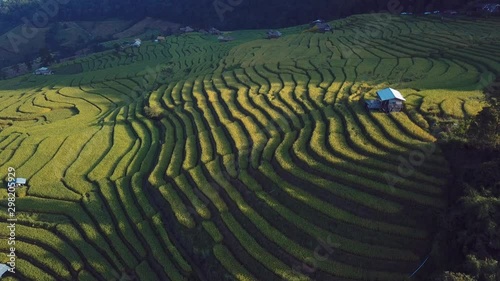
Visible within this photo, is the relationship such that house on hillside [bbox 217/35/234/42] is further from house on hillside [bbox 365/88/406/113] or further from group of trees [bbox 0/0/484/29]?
house on hillside [bbox 365/88/406/113]

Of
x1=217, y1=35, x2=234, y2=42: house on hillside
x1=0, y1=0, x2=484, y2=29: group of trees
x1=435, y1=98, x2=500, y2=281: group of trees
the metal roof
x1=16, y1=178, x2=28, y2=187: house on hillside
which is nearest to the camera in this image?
x1=435, y1=98, x2=500, y2=281: group of trees

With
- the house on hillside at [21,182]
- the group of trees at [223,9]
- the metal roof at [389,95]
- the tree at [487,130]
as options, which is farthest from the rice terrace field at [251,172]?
the group of trees at [223,9]

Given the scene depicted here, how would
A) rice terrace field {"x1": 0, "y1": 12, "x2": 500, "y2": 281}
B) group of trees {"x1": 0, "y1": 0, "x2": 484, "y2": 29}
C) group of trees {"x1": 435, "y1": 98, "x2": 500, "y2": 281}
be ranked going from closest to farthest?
group of trees {"x1": 435, "y1": 98, "x2": 500, "y2": 281} < rice terrace field {"x1": 0, "y1": 12, "x2": 500, "y2": 281} < group of trees {"x1": 0, "y1": 0, "x2": 484, "y2": 29}

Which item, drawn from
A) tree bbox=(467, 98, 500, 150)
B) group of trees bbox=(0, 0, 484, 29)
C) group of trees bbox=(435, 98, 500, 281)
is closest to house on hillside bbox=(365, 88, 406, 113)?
group of trees bbox=(435, 98, 500, 281)

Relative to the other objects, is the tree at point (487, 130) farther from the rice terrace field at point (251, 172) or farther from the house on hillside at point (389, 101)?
the house on hillside at point (389, 101)

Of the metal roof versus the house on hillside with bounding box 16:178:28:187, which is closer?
the metal roof

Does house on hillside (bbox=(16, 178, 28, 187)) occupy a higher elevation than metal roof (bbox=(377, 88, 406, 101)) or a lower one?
lower
